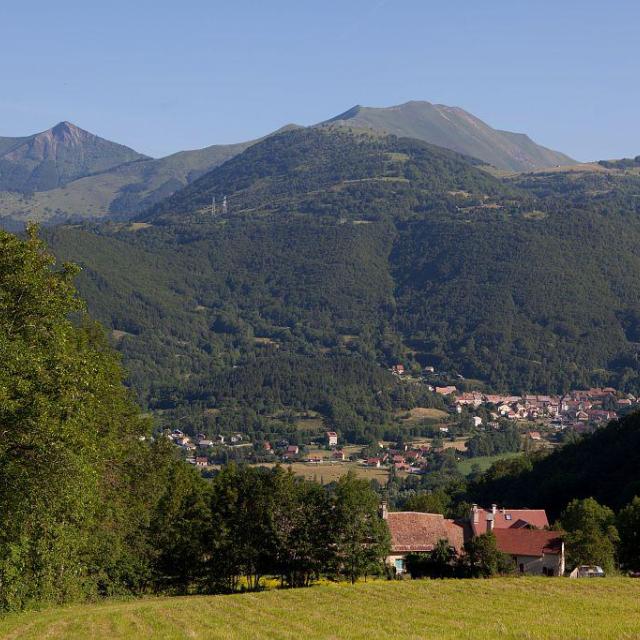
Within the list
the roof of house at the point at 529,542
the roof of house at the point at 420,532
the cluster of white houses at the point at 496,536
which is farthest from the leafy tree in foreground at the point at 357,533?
the roof of house at the point at 420,532

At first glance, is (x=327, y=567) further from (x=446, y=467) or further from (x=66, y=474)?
(x=446, y=467)

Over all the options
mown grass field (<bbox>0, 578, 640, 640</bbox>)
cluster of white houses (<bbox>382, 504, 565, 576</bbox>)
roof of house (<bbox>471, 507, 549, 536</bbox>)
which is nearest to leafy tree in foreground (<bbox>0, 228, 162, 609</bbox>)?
mown grass field (<bbox>0, 578, 640, 640</bbox>)

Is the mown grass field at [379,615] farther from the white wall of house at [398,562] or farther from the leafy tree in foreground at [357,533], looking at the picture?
the white wall of house at [398,562]

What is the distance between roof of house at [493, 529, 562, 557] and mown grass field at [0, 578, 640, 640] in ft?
61.6

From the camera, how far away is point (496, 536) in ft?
204

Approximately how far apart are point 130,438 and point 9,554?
19.9 meters

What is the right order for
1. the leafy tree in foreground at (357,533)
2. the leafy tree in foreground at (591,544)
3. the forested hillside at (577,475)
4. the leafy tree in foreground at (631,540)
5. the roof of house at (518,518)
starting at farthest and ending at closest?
the forested hillside at (577,475) < the roof of house at (518,518) < the leafy tree in foreground at (591,544) < the leafy tree in foreground at (631,540) < the leafy tree in foreground at (357,533)

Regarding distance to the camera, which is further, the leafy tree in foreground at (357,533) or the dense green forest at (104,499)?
the leafy tree in foreground at (357,533)

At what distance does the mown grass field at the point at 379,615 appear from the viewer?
90.2 ft

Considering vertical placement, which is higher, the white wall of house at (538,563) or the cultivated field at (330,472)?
the white wall of house at (538,563)

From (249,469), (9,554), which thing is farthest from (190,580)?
(9,554)

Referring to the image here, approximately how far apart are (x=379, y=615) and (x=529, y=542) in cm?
3191

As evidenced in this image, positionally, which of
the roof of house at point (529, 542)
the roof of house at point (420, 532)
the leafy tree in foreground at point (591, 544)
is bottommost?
the roof of house at point (420, 532)

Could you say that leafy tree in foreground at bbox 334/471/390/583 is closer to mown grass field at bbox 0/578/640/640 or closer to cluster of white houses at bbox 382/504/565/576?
cluster of white houses at bbox 382/504/565/576
